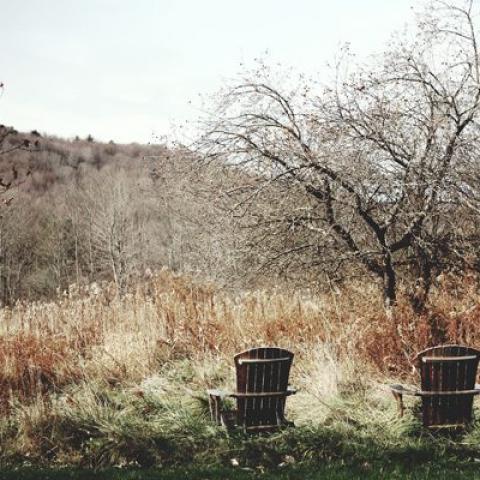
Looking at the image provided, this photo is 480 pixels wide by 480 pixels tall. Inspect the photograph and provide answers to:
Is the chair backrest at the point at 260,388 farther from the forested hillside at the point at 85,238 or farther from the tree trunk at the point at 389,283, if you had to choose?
the forested hillside at the point at 85,238

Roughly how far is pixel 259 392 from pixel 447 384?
73.2 inches

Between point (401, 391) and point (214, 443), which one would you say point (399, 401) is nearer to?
point (401, 391)

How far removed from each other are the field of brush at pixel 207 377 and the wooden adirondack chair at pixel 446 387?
175 millimetres

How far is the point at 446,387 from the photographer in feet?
19.6

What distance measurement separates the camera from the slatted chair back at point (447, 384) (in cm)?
593

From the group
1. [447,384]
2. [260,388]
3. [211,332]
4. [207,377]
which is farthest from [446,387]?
[211,332]

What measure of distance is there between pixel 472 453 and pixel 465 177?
3.60 meters

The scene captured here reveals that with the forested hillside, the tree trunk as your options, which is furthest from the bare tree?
the forested hillside

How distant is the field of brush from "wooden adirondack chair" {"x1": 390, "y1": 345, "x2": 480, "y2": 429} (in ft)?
0.57

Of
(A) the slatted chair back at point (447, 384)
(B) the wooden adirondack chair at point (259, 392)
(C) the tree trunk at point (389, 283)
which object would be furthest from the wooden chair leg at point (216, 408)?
(C) the tree trunk at point (389, 283)

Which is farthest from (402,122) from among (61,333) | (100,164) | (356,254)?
(100,164)

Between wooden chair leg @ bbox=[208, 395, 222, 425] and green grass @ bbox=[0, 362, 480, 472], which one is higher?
wooden chair leg @ bbox=[208, 395, 222, 425]

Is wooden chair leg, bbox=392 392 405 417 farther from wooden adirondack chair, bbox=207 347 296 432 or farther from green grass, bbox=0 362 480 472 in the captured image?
wooden adirondack chair, bbox=207 347 296 432

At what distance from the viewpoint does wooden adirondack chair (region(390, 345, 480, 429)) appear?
5.93 meters
